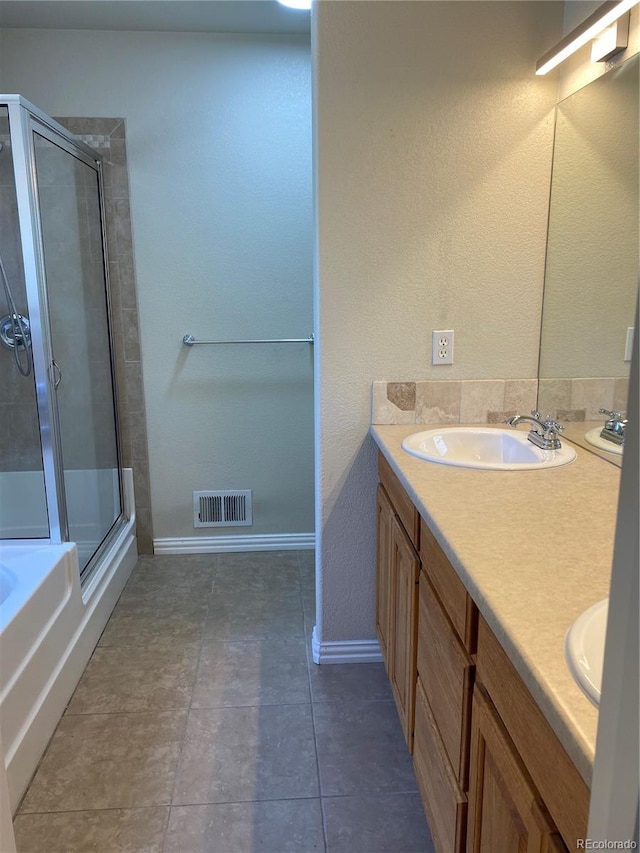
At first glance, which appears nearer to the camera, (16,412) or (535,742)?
(535,742)

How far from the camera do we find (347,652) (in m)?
2.36

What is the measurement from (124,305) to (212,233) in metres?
0.53

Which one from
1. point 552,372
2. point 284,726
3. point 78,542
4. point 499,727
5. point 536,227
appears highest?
point 536,227

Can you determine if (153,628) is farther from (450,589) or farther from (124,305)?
(450,589)

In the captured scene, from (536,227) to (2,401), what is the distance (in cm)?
235

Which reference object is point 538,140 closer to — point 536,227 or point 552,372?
point 536,227

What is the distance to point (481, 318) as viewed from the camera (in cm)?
213

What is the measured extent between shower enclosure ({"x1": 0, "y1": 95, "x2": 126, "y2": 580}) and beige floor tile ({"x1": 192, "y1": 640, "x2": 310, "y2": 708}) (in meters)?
0.68

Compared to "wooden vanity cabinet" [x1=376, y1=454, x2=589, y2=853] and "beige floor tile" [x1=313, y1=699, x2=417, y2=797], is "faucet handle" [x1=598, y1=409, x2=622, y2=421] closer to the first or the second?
"wooden vanity cabinet" [x1=376, y1=454, x2=589, y2=853]

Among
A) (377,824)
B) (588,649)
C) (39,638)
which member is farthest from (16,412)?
(588,649)

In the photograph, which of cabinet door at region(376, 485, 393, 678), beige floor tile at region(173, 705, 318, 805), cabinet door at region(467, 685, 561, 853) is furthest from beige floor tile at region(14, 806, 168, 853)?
cabinet door at region(467, 685, 561, 853)

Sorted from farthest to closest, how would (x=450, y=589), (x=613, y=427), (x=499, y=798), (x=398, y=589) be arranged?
(x=398, y=589) → (x=613, y=427) → (x=450, y=589) → (x=499, y=798)

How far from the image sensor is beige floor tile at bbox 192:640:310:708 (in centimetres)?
216

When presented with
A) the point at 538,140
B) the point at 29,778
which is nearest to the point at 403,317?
the point at 538,140
